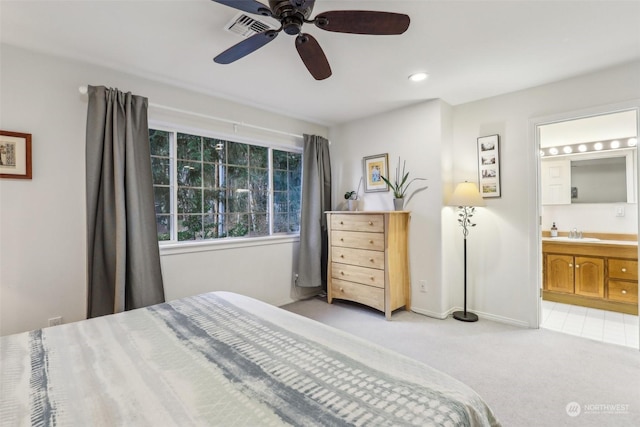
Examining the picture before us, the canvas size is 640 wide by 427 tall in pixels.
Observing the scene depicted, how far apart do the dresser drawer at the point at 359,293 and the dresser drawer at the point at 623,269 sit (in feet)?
8.58

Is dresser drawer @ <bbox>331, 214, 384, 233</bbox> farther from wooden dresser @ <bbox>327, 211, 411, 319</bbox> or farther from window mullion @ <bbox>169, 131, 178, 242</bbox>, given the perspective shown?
window mullion @ <bbox>169, 131, 178, 242</bbox>

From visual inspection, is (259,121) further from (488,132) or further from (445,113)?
(488,132)

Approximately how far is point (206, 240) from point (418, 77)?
2.57m

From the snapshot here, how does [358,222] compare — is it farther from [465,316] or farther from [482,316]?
[482,316]

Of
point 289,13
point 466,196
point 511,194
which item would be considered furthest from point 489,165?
point 289,13

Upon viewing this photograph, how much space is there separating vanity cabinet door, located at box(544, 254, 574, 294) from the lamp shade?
1663 mm

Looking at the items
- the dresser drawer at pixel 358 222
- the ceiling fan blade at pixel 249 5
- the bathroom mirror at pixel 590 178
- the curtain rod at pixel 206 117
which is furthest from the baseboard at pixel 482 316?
the ceiling fan blade at pixel 249 5

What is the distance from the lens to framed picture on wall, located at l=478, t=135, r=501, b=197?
307 centimetres

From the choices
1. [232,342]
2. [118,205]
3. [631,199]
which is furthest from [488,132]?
[118,205]

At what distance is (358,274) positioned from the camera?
11.2 feet

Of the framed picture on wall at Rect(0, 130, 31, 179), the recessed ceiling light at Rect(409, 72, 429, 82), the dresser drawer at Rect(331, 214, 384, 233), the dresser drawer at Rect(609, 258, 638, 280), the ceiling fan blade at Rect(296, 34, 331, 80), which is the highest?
the recessed ceiling light at Rect(409, 72, 429, 82)

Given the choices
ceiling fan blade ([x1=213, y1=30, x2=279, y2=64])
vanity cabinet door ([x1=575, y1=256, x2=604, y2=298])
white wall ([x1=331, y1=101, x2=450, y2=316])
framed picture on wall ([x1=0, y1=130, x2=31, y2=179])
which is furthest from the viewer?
vanity cabinet door ([x1=575, y1=256, x2=604, y2=298])

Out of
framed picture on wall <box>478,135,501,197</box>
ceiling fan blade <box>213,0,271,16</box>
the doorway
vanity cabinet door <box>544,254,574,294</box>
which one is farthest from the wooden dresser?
ceiling fan blade <box>213,0,271,16</box>

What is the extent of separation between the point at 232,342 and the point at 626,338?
3464 millimetres
